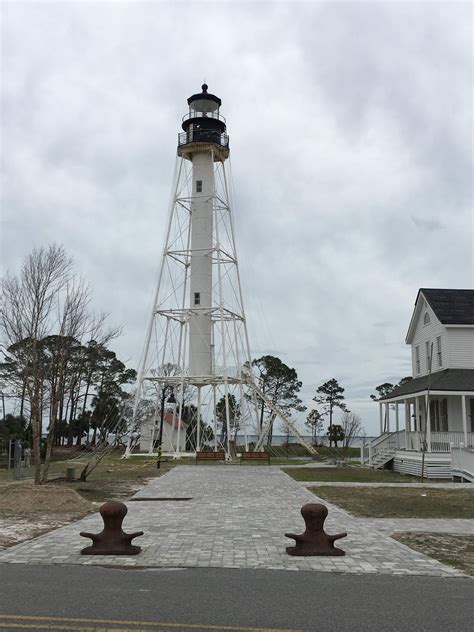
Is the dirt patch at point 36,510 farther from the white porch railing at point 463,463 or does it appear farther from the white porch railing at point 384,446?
the white porch railing at point 384,446

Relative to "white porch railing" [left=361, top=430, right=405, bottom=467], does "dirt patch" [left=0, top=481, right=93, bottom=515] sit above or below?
below

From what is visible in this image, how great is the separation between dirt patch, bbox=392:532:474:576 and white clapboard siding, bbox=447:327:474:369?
1806 cm

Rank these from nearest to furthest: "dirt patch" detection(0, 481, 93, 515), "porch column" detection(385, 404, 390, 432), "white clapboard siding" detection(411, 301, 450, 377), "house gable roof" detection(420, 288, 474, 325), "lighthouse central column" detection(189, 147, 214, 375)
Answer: "dirt patch" detection(0, 481, 93, 515) → "house gable roof" detection(420, 288, 474, 325) → "white clapboard siding" detection(411, 301, 450, 377) → "porch column" detection(385, 404, 390, 432) → "lighthouse central column" detection(189, 147, 214, 375)

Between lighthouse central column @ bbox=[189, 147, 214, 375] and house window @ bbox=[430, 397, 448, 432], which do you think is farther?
lighthouse central column @ bbox=[189, 147, 214, 375]

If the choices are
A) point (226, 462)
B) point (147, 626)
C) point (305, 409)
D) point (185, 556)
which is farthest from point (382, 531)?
point (305, 409)

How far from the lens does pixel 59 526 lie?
12.3m

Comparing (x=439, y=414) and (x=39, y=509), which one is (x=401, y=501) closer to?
(x=39, y=509)

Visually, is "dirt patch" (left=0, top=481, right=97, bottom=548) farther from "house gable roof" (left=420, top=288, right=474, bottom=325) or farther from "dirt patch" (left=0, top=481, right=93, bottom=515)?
"house gable roof" (left=420, top=288, right=474, bottom=325)

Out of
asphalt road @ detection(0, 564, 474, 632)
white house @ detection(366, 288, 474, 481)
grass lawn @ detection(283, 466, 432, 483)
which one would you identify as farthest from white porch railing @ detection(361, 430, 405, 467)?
asphalt road @ detection(0, 564, 474, 632)

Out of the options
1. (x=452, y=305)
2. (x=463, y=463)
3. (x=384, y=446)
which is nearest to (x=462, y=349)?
(x=452, y=305)

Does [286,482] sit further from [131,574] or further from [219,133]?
[219,133]

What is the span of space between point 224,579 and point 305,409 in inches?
2630

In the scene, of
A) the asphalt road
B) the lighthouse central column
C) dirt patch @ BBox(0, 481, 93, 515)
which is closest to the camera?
the asphalt road

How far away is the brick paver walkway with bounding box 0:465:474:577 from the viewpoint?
8844 mm
